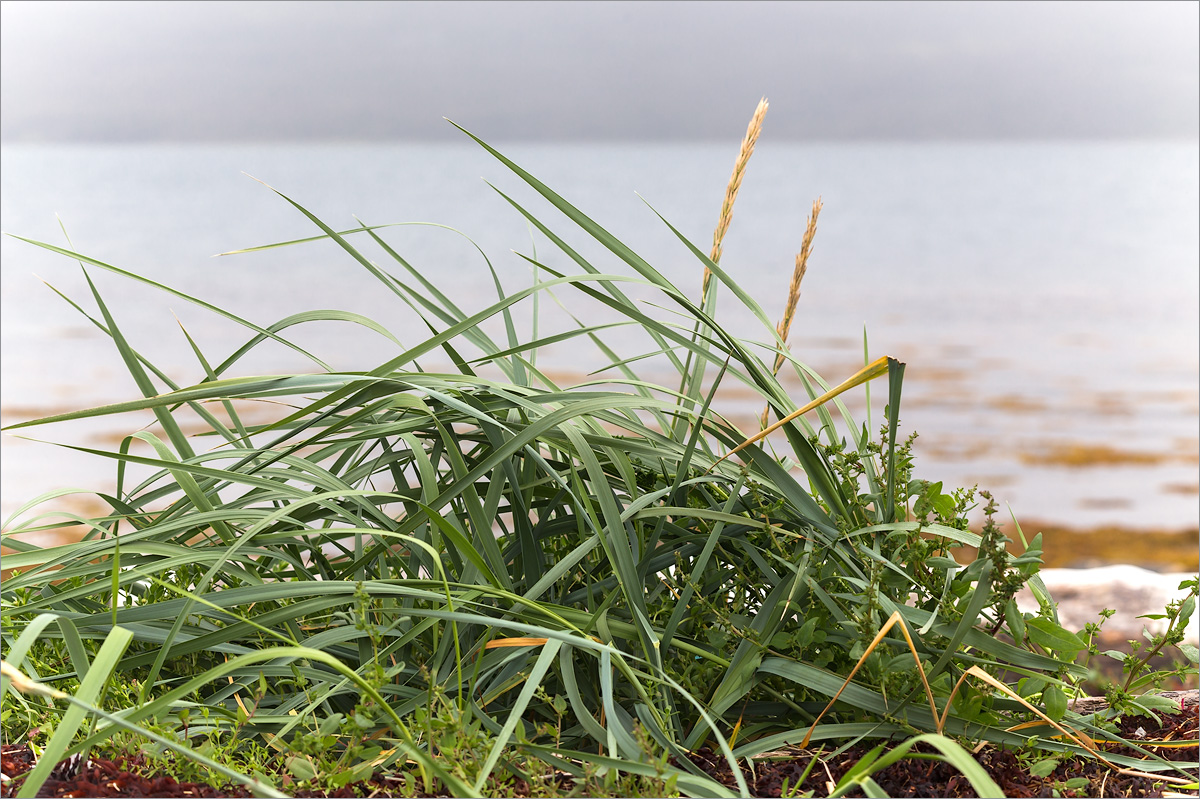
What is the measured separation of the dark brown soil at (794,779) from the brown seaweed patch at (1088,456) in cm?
570

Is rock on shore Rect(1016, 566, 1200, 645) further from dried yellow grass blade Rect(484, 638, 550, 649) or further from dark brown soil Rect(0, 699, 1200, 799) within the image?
dried yellow grass blade Rect(484, 638, 550, 649)

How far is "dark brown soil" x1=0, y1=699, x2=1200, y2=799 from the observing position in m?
0.89

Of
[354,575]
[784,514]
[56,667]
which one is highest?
[784,514]

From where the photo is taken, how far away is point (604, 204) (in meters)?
34.1

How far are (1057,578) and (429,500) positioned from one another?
3193mm

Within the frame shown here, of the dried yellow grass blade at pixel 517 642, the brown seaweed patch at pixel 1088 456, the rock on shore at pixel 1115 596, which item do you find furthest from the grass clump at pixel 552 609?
the brown seaweed patch at pixel 1088 456

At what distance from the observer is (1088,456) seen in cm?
645

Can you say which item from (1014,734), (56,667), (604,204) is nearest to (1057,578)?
(1014,734)

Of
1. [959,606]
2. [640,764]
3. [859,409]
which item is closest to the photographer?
[640,764]

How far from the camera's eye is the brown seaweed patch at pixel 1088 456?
20.5 ft

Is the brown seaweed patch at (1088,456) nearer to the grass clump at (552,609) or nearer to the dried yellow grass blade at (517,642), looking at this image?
the grass clump at (552,609)

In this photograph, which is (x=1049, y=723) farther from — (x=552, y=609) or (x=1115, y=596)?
(x=1115, y=596)

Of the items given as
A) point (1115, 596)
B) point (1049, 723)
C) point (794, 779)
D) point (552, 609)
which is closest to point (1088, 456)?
point (1115, 596)

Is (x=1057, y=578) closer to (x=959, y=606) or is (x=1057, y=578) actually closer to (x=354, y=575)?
(x=959, y=606)
